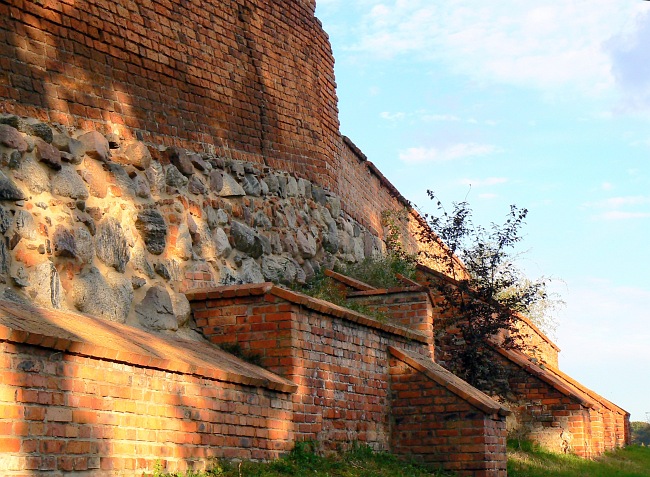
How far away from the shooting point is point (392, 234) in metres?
16.9

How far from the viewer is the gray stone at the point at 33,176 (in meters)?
7.69

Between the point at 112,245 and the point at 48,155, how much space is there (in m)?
0.97

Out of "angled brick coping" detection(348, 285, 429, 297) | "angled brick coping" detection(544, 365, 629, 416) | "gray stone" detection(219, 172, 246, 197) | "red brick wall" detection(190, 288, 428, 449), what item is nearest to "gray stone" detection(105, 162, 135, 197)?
"red brick wall" detection(190, 288, 428, 449)

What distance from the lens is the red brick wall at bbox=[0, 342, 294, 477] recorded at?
5391 millimetres

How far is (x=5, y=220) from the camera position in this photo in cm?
724

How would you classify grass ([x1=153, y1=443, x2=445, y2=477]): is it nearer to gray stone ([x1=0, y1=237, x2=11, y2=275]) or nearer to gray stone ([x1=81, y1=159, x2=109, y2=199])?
gray stone ([x1=0, y1=237, x2=11, y2=275])

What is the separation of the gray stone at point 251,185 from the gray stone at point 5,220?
397cm

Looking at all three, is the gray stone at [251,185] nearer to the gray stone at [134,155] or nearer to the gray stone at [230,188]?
the gray stone at [230,188]

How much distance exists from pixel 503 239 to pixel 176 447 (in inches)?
392

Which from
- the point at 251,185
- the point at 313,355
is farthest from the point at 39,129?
the point at 251,185

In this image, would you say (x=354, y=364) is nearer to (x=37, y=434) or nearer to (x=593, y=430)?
(x=37, y=434)

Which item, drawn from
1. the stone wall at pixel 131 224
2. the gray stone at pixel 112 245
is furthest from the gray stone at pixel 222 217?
the gray stone at pixel 112 245

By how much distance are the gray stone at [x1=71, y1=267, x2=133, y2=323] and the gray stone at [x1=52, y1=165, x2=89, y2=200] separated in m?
0.67

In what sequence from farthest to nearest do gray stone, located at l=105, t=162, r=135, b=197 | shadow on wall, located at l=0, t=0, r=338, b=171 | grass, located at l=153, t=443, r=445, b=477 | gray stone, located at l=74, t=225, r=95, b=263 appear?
gray stone, located at l=105, t=162, r=135, b=197, shadow on wall, located at l=0, t=0, r=338, b=171, gray stone, located at l=74, t=225, r=95, b=263, grass, located at l=153, t=443, r=445, b=477
